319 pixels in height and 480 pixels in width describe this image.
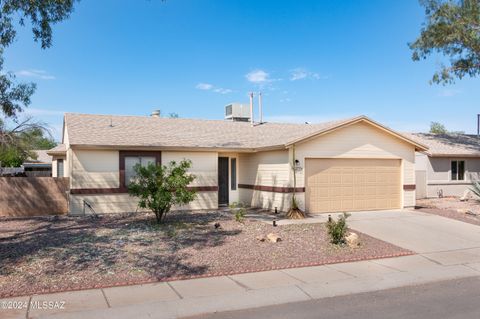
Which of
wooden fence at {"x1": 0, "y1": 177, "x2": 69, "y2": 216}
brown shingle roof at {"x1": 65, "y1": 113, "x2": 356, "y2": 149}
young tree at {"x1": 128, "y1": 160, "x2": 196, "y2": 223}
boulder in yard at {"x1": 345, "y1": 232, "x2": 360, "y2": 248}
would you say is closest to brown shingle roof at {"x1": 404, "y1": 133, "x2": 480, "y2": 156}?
brown shingle roof at {"x1": 65, "y1": 113, "x2": 356, "y2": 149}

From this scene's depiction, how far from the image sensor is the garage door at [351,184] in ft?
57.2

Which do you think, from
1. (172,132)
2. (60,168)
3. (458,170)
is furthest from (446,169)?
(60,168)

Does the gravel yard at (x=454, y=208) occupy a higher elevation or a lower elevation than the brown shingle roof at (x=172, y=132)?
lower

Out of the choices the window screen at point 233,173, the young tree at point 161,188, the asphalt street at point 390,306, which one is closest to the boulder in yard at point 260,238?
the young tree at point 161,188

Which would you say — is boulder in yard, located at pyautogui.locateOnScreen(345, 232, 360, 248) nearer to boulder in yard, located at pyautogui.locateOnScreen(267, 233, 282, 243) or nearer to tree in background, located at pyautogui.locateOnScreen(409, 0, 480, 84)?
boulder in yard, located at pyautogui.locateOnScreen(267, 233, 282, 243)

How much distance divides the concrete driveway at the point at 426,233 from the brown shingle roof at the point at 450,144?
9.14m

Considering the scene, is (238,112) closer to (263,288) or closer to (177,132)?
(177,132)

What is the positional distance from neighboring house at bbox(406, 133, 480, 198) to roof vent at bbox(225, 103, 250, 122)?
10342 mm

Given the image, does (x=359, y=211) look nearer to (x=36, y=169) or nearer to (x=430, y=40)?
(x=430, y=40)

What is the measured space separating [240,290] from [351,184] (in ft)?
37.0

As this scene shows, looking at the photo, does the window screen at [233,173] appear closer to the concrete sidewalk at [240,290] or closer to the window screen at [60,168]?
the window screen at [60,168]

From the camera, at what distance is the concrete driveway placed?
1138cm

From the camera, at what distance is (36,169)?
42906mm

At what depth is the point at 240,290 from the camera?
8.00 m
